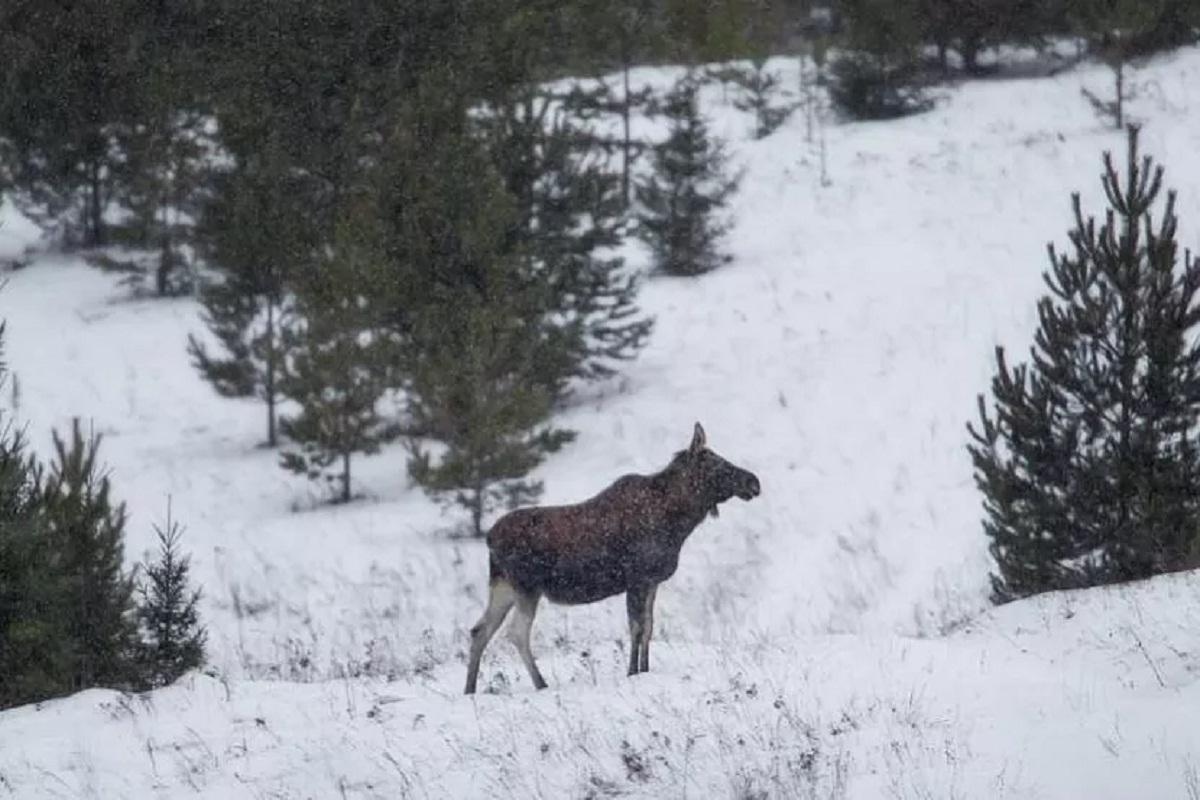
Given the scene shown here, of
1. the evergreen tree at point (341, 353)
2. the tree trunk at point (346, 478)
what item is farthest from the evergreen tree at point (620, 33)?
the tree trunk at point (346, 478)

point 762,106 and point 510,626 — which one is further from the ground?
point 762,106

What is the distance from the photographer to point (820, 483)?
70.4 ft

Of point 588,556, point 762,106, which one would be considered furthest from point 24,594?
point 762,106

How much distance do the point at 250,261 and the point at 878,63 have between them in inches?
761

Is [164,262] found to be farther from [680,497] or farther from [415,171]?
[680,497]

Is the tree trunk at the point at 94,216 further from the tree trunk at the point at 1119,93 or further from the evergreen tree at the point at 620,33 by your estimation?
the tree trunk at the point at 1119,93

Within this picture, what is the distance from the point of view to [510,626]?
8.96m

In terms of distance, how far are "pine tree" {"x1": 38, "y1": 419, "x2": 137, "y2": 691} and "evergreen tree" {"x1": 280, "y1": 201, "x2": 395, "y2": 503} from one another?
32.7 feet

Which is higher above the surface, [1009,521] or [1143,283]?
[1143,283]

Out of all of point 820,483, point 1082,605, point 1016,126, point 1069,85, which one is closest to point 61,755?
point 1082,605

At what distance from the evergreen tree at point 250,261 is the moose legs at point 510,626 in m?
16.6

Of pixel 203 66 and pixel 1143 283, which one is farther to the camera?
pixel 203 66

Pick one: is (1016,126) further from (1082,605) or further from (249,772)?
(249,772)

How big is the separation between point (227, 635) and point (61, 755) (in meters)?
8.94
